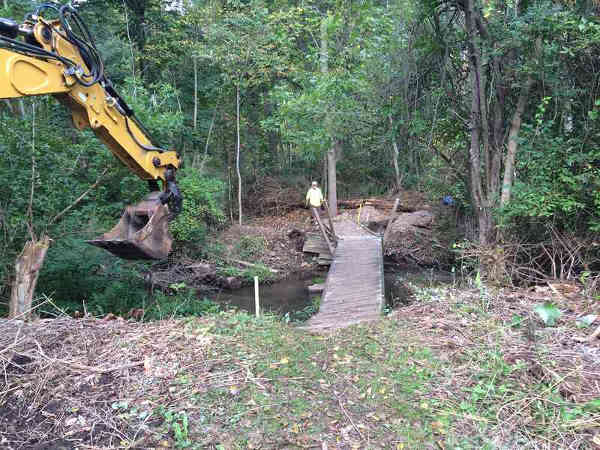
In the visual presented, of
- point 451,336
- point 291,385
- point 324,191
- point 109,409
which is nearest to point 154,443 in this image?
point 109,409

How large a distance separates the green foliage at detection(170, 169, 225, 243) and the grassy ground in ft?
25.6

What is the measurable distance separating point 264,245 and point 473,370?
37.2 feet

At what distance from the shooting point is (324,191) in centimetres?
2011

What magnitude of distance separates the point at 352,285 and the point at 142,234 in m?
4.18

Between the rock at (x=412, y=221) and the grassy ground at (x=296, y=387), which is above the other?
the rock at (x=412, y=221)

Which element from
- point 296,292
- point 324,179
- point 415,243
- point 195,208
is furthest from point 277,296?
point 324,179

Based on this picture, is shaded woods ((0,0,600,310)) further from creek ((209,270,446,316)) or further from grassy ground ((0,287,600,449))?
grassy ground ((0,287,600,449))

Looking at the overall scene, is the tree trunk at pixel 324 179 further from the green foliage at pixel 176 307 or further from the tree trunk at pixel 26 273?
the tree trunk at pixel 26 273

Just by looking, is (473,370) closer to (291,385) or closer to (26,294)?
(291,385)

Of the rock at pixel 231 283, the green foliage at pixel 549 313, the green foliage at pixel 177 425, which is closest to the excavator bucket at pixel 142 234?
the green foliage at pixel 177 425

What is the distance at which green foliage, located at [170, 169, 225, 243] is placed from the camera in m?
12.1

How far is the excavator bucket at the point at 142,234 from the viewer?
183 inches

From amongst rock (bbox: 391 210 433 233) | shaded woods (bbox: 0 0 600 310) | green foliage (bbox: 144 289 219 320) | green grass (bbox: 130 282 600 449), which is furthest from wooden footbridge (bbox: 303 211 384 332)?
rock (bbox: 391 210 433 233)

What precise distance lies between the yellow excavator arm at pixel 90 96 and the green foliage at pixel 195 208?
674 centimetres
